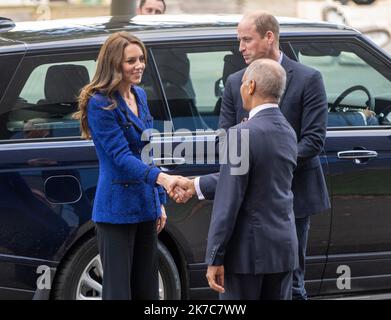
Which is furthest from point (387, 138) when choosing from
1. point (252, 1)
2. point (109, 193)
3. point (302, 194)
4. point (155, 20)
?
point (252, 1)

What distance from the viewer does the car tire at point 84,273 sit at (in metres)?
6.09

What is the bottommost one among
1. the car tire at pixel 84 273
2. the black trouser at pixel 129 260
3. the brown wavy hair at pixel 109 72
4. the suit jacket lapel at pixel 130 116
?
the car tire at pixel 84 273

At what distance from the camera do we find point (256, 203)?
4.57m

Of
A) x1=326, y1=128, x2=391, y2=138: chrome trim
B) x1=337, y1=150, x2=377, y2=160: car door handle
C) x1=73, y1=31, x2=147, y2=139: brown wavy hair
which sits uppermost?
x1=73, y1=31, x2=147, y2=139: brown wavy hair

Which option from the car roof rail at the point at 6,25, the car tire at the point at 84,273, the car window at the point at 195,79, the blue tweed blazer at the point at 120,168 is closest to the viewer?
the blue tweed blazer at the point at 120,168

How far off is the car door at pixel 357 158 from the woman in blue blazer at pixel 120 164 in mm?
1535

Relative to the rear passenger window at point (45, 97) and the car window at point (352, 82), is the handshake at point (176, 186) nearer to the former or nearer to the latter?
the rear passenger window at point (45, 97)

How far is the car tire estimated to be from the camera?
6.09 metres

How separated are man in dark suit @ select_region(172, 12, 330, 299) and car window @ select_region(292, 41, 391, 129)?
0.96 meters

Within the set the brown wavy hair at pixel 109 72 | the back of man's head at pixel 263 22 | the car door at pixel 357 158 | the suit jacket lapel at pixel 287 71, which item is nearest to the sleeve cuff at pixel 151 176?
the brown wavy hair at pixel 109 72

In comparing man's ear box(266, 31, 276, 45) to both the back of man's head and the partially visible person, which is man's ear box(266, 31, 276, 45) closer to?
the back of man's head

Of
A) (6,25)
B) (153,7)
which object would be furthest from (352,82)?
(153,7)

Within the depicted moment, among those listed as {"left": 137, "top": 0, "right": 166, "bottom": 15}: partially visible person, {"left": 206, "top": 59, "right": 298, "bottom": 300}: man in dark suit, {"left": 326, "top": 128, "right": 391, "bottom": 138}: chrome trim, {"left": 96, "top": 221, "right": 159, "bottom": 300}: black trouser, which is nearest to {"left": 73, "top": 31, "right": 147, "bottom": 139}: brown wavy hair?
{"left": 96, "top": 221, "right": 159, "bottom": 300}: black trouser

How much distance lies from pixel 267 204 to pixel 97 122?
1.10 meters
